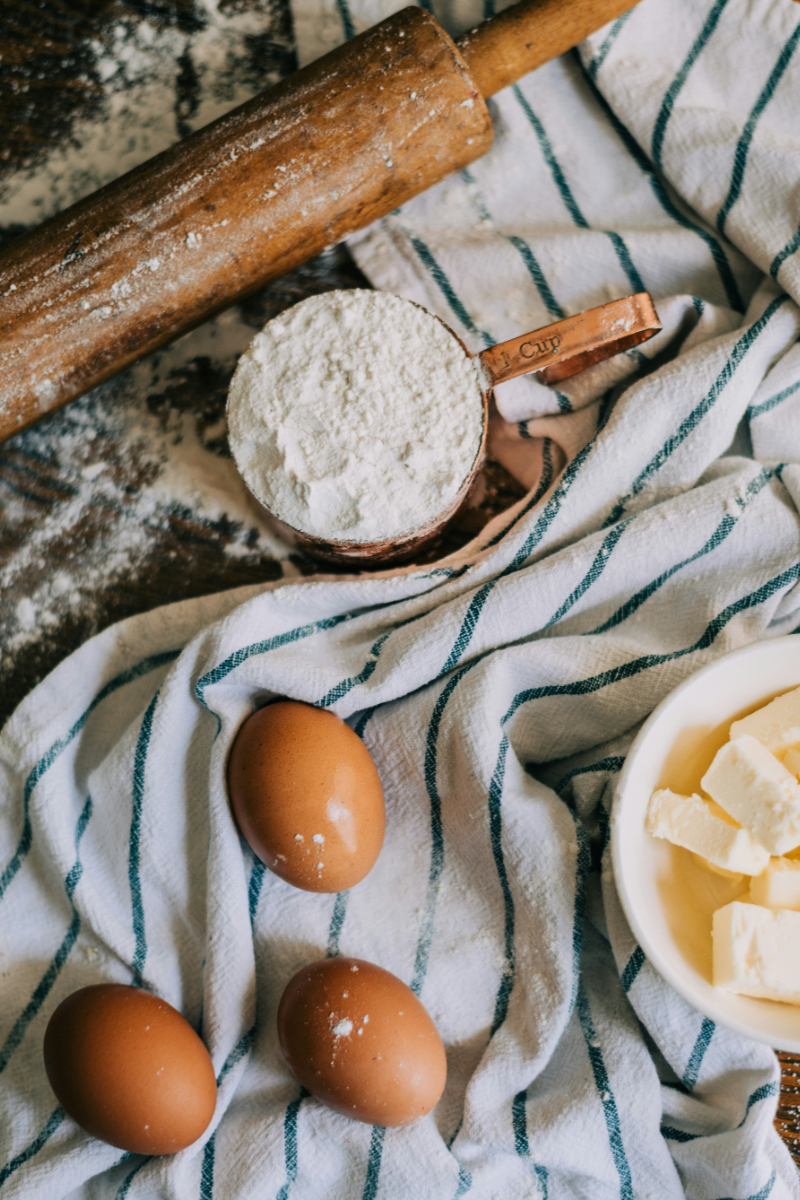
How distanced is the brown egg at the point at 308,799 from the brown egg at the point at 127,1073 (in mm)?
142

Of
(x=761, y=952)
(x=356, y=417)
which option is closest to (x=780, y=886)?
(x=761, y=952)

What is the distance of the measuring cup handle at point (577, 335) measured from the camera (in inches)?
26.2

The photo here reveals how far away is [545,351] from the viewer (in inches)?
26.4

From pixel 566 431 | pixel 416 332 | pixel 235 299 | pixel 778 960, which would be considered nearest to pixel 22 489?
pixel 235 299

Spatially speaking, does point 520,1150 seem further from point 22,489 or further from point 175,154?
point 175,154

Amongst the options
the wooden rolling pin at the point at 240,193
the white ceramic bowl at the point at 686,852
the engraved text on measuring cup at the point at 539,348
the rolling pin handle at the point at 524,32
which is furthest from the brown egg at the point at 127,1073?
the rolling pin handle at the point at 524,32

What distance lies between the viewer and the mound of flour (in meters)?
0.67

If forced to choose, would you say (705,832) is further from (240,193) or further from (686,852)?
(240,193)

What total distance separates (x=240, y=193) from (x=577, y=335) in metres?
0.30

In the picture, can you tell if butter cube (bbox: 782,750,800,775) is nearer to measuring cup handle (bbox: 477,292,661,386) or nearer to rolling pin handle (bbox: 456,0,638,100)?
measuring cup handle (bbox: 477,292,661,386)

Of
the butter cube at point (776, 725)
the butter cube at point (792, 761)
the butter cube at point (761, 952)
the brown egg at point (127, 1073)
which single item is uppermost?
the brown egg at point (127, 1073)

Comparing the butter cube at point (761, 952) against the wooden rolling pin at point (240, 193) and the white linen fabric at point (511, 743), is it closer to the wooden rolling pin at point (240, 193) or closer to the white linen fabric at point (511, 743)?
the white linen fabric at point (511, 743)

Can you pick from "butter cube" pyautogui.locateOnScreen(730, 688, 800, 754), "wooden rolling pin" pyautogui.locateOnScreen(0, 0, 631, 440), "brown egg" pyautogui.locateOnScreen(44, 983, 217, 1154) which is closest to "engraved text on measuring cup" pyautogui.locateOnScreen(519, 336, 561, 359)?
"wooden rolling pin" pyautogui.locateOnScreen(0, 0, 631, 440)

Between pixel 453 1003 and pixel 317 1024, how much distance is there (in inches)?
5.3
